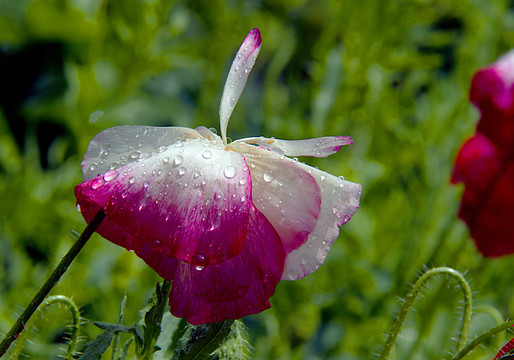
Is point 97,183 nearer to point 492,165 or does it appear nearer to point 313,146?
point 313,146

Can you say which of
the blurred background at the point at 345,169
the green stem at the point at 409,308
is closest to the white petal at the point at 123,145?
the green stem at the point at 409,308

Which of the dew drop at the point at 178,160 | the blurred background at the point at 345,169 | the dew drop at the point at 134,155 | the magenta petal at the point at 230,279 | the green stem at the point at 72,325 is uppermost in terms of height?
the dew drop at the point at 178,160

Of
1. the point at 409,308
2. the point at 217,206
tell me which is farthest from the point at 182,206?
the point at 409,308

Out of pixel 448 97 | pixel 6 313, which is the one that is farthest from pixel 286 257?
pixel 448 97

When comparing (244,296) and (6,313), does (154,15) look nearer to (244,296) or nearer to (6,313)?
(6,313)

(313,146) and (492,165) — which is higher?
(313,146)

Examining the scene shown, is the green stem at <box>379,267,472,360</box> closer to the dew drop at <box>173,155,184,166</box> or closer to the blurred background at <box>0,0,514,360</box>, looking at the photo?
the dew drop at <box>173,155,184,166</box>

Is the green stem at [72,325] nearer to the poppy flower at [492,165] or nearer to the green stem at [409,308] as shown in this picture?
the green stem at [409,308]
